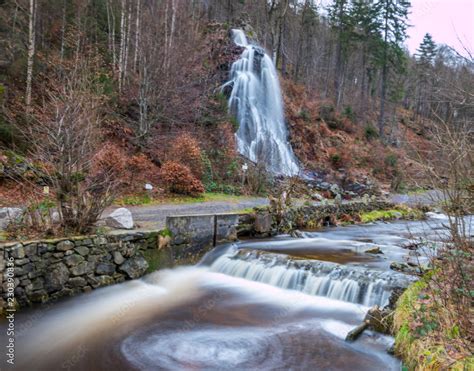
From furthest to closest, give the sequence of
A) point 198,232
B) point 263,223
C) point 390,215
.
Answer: point 390,215
point 263,223
point 198,232

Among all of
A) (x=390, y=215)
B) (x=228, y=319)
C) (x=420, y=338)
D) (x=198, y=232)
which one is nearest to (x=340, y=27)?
(x=390, y=215)

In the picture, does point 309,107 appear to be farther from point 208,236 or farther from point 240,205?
point 208,236

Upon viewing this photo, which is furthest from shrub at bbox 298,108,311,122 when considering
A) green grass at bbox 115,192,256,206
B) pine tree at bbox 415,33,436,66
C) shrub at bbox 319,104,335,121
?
pine tree at bbox 415,33,436,66

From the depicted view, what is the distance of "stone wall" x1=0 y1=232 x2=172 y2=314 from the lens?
222 inches

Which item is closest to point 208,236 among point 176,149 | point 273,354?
point 273,354

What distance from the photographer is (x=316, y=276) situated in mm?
6965

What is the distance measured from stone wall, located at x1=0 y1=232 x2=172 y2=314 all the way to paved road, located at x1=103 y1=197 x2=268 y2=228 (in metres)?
0.83

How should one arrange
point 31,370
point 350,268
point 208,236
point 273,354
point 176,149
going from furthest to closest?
point 176,149
point 208,236
point 350,268
point 273,354
point 31,370

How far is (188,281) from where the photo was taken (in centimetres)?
768

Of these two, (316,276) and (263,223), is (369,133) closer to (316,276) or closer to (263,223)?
(263,223)

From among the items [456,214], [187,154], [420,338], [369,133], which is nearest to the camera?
[420,338]

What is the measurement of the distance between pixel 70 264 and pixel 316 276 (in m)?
4.64

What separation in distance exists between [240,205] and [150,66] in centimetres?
759

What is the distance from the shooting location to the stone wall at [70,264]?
5.65 meters
